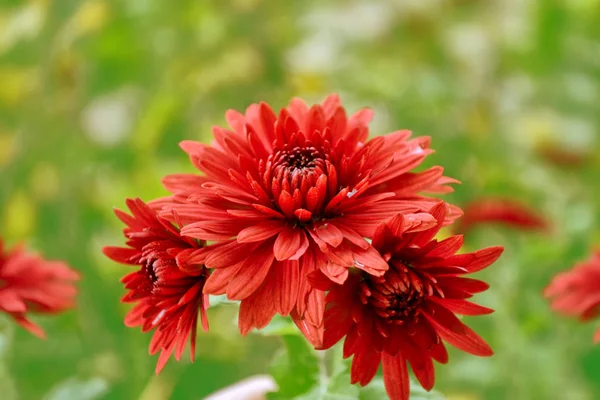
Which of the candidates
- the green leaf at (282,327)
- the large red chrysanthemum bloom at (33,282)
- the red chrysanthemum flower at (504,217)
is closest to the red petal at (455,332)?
the green leaf at (282,327)

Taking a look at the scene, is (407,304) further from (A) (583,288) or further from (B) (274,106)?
(B) (274,106)

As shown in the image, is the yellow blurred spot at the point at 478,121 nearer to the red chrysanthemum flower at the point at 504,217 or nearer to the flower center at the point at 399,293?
the red chrysanthemum flower at the point at 504,217

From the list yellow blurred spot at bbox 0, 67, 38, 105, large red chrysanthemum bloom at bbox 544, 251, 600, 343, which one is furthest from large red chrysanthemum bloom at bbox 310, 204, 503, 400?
yellow blurred spot at bbox 0, 67, 38, 105

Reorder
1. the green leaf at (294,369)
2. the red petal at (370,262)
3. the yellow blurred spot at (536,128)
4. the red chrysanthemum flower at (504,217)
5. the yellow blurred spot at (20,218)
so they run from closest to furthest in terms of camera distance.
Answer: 1. the red petal at (370,262)
2. the green leaf at (294,369)
3. the red chrysanthemum flower at (504,217)
4. the yellow blurred spot at (20,218)
5. the yellow blurred spot at (536,128)

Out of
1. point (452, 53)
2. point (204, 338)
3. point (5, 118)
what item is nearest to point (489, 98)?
point (452, 53)

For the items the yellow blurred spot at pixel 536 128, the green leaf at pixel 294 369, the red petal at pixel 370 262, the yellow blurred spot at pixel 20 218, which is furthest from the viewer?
the yellow blurred spot at pixel 536 128

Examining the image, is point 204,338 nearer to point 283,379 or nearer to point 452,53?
point 283,379

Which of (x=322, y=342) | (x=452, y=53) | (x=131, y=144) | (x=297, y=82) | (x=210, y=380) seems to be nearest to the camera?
(x=322, y=342)
